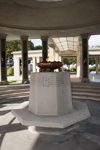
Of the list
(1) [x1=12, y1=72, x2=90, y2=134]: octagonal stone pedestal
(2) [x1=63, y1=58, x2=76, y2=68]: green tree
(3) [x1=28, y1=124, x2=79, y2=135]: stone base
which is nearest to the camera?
(3) [x1=28, y1=124, x2=79, y2=135]: stone base

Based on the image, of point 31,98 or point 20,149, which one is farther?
point 31,98

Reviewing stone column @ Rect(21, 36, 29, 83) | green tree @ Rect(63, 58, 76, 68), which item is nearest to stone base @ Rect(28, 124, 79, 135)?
stone column @ Rect(21, 36, 29, 83)

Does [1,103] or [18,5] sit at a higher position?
[18,5]

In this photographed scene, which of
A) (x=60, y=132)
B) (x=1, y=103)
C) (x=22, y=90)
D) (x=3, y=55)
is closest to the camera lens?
(x=60, y=132)

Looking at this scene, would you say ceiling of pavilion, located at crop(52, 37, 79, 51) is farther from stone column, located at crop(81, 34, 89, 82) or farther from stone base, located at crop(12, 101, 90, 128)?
stone base, located at crop(12, 101, 90, 128)

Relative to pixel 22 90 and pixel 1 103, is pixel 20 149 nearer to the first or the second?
pixel 1 103

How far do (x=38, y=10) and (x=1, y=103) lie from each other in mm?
8359

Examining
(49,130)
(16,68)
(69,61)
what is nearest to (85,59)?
(49,130)

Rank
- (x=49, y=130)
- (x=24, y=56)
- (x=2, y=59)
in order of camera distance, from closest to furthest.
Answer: (x=49, y=130)
(x=2, y=59)
(x=24, y=56)

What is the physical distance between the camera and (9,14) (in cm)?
1087

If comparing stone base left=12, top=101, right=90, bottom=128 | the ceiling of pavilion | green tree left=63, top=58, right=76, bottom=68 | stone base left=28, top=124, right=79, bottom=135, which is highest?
the ceiling of pavilion

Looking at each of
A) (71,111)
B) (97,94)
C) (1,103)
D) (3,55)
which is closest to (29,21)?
(3,55)

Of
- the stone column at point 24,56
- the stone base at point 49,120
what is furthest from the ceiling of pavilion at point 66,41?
the stone base at point 49,120

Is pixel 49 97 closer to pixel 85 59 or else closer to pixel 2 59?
pixel 85 59
